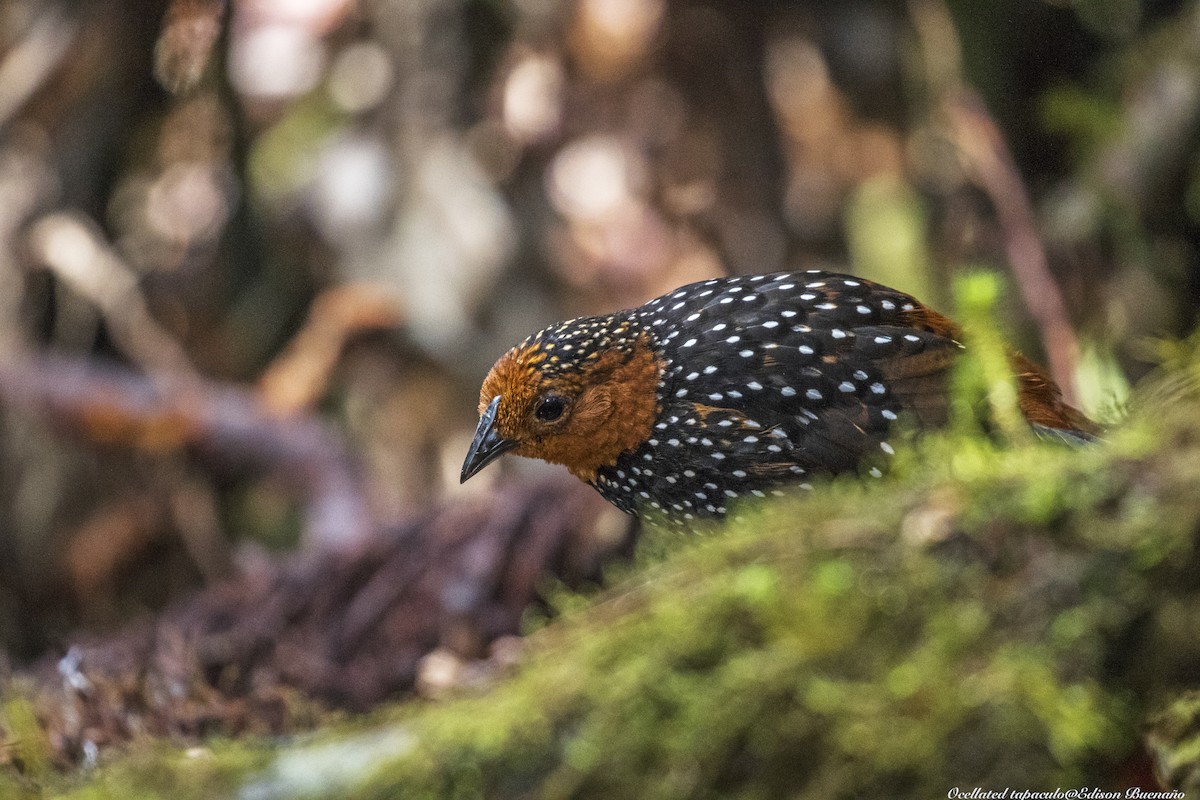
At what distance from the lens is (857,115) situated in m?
7.07

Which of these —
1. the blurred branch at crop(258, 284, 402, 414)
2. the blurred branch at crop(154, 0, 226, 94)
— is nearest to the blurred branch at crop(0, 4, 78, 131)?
the blurred branch at crop(154, 0, 226, 94)

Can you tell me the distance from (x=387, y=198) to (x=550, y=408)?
431 centimetres

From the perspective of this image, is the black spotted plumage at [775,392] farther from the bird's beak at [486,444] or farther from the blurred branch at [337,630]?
the blurred branch at [337,630]

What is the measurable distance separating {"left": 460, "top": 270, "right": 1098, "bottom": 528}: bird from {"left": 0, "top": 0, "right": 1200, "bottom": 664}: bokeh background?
3198 mm

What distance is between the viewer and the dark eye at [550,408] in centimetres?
281

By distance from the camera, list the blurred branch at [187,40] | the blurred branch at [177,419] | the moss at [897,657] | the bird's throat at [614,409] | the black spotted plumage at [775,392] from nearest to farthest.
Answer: the moss at [897,657] → the black spotted plumage at [775,392] → the bird's throat at [614,409] → the blurred branch at [177,419] → the blurred branch at [187,40]

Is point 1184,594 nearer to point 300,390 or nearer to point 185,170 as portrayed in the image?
point 300,390

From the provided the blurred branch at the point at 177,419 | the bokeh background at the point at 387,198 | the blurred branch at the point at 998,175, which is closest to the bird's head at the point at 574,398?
the blurred branch at the point at 177,419

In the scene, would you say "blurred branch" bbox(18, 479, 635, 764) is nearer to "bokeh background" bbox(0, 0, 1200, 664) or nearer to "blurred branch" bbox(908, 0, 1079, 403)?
"bokeh background" bbox(0, 0, 1200, 664)

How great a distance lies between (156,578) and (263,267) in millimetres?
2068

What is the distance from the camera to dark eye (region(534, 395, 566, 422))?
2.81 m

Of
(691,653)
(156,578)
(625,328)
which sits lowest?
(156,578)

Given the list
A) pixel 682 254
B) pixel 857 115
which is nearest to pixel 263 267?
pixel 682 254

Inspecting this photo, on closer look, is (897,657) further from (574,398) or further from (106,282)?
(106,282)
